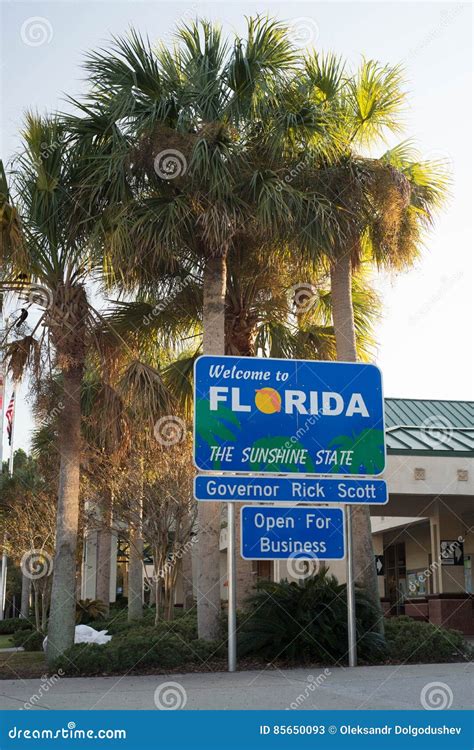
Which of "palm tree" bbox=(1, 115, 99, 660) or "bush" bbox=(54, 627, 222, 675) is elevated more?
"palm tree" bbox=(1, 115, 99, 660)

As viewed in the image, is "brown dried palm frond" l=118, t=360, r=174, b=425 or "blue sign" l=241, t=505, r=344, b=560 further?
"brown dried palm frond" l=118, t=360, r=174, b=425

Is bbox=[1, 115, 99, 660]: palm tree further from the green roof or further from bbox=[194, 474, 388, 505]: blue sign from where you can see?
the green roof

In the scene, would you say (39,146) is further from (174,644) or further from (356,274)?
(174,644)

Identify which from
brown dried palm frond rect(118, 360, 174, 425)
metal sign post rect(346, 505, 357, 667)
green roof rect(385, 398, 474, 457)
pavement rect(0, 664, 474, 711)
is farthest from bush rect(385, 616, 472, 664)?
green roof rect(385, 398, 474, 457)

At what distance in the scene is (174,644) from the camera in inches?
524

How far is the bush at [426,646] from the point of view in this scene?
45.9ft

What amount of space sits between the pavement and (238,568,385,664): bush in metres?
0.73

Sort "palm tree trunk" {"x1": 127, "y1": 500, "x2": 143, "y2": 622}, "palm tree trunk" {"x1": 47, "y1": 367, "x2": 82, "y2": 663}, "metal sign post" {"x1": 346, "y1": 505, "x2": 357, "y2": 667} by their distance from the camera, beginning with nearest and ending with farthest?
1. "metal sign post" {"x1": 346, "y1": 505, "x2": 357, "y2": 667}
2. "palm tree trunk" {"x1": 47, "y1": 367, "x2": 82, "y2": 663}
3. "palm tree trunk" {"x1": 127, "y1": 500, "x2": 143, "y2": 622}

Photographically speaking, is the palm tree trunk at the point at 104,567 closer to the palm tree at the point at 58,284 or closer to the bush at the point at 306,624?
the palm tree at the point at 58,284

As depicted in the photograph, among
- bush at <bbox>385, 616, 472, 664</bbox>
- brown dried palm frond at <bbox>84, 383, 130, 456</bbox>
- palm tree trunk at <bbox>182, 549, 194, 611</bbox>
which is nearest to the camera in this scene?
bush at <bbox>385, 616, 472, 664</bbox>

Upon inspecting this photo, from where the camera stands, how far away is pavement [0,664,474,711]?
9000mm

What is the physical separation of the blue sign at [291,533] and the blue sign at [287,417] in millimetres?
616

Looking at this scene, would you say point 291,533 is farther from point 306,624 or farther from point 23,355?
point 23,355

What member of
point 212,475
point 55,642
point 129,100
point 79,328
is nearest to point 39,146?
point 129,100
